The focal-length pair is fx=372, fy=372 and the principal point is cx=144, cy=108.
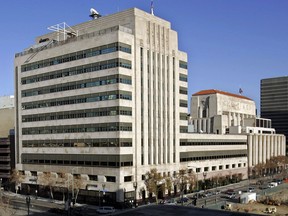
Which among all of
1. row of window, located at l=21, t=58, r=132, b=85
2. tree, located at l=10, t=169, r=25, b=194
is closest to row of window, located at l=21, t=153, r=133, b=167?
tree, located at l=10, t=169, r=25, b=194

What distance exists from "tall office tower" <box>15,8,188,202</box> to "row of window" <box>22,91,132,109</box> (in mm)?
261

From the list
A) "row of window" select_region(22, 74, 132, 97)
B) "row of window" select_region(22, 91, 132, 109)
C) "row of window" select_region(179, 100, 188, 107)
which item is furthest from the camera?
"row of window" select_region(179, 100, 188, 107)

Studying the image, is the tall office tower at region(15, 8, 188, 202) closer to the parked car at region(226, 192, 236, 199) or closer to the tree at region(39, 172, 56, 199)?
the tree at region(39, 172, 56, 199)

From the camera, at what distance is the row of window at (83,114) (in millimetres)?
95012

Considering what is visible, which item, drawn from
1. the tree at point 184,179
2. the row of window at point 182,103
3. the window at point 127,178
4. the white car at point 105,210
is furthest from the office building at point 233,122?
the white car at point 105,210

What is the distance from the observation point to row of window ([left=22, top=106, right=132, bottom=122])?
312 feet

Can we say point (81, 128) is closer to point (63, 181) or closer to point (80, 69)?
point (63, 181)

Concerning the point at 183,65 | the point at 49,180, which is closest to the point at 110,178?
the point at 49,180

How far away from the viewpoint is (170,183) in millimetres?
101438

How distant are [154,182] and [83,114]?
88.8 feet

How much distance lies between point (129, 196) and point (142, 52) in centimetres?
3859

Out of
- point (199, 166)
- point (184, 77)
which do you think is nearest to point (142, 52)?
point (184, 77)

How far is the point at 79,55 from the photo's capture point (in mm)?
104500

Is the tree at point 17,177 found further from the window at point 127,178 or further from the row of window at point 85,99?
the window at point 127,178
